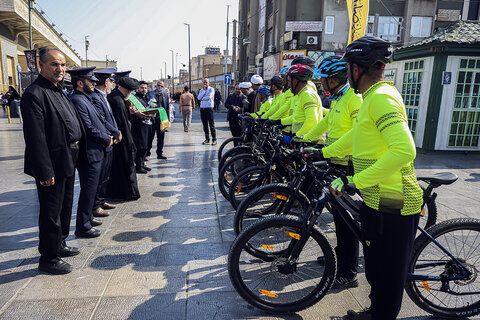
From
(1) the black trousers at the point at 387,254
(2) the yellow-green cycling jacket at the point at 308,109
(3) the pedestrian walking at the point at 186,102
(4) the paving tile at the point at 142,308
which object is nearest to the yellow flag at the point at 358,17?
(2) the yellow-green cycling jacket at the point at 308,109

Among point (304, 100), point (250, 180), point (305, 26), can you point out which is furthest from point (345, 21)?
point (250, 180)

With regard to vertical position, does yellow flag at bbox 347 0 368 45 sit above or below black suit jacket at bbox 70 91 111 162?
above

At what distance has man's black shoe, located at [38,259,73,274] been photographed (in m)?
3.32

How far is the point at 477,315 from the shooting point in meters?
2.81

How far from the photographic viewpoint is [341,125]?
131 inches

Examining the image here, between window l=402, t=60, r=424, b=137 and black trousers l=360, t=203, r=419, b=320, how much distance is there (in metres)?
9.15

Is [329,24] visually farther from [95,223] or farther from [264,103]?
[95,223]

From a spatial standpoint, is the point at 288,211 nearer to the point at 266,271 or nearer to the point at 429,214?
the point at 266,271

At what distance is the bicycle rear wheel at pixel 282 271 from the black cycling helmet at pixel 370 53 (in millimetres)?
1220

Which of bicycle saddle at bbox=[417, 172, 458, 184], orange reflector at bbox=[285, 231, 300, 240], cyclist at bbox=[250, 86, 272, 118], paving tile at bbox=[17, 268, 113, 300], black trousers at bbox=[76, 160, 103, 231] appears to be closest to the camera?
bicycle saddle at bbox=[417, 172, 458, 184]

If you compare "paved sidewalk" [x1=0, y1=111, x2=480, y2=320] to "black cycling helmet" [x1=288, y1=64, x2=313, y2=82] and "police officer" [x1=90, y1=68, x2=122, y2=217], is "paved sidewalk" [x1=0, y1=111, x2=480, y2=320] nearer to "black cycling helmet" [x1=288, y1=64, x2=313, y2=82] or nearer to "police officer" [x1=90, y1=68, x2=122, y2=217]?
"police officer" [x1=90, y1=68, x2=122, y2=217]

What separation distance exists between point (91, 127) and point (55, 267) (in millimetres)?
1685

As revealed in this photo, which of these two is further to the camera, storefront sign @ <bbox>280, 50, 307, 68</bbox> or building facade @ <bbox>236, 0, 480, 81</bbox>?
building facade @ <bbox>236, 0, 480, 81</bbox>

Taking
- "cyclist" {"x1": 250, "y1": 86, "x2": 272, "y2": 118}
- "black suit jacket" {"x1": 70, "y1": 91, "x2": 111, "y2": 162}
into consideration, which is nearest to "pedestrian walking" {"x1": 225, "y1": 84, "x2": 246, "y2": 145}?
"cyclist" {"x1": 250, "y1": 86, "x2": 272, "y2": 118}
